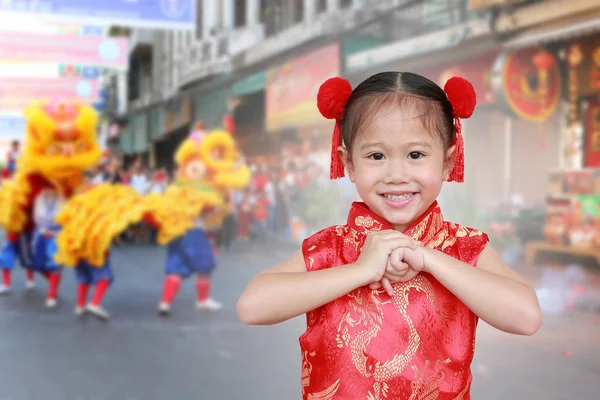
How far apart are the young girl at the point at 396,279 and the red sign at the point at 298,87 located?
7069 mm

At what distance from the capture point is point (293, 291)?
1301mm

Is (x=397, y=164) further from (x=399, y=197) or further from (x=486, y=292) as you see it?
(x=486, y=292)

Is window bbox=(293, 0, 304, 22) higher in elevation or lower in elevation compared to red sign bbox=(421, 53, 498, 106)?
higher

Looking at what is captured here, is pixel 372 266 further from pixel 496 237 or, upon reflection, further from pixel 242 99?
pixel 242 99

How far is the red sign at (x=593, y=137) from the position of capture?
6375 mm

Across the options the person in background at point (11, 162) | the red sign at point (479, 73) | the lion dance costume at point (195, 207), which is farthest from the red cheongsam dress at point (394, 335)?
the person in background at point (11, 162)

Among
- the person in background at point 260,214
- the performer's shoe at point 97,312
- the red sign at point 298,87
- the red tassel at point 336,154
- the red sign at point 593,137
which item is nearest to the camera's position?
the red tassel at point 336,154

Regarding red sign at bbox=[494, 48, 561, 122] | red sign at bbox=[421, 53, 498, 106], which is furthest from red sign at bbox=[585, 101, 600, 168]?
red sign at bbox=[421, 53, 498, 106]

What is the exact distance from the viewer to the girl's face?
4.32ft

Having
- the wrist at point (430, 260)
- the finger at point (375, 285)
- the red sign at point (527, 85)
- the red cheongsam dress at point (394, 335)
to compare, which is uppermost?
the red sign at point (527, 85)

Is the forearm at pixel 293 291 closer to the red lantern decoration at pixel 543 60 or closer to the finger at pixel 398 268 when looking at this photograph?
the finger at pixel 398 268

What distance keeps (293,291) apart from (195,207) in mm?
3797

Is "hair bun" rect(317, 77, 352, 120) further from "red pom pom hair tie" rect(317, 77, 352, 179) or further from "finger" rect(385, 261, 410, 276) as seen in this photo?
"finger" rect(385, 261, 410, 276)

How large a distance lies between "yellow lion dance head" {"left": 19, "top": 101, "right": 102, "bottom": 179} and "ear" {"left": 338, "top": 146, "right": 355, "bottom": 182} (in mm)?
3933
